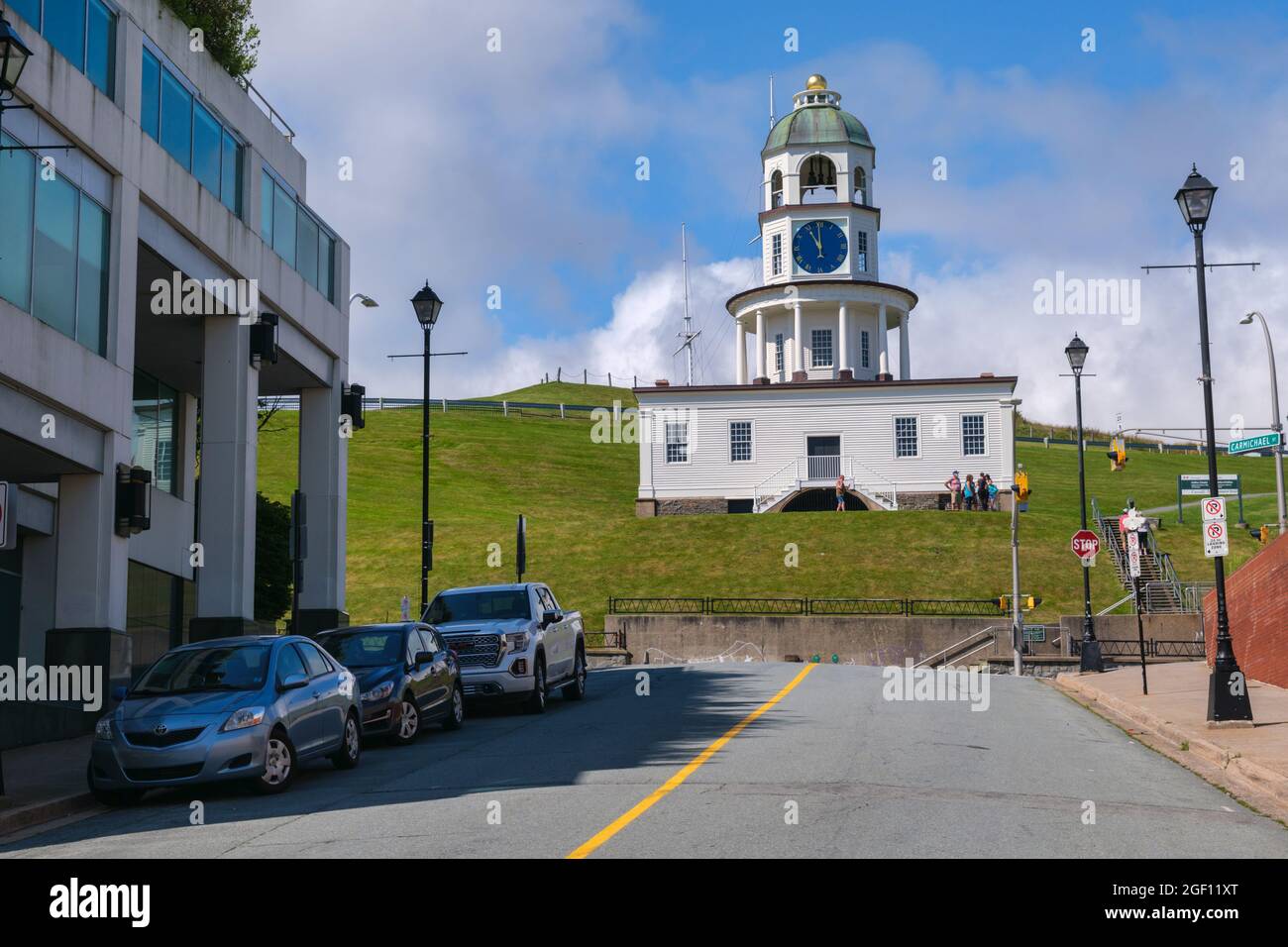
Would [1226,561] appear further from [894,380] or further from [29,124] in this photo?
[29,124]

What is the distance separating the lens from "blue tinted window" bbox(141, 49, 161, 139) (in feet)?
73.7

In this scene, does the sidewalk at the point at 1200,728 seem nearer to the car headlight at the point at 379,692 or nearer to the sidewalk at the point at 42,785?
the car headlight at the point at 379,692

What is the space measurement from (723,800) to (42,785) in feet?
24.1

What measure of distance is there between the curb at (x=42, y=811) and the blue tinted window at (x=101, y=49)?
1120 centimetres

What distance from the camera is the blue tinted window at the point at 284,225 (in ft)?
93.4

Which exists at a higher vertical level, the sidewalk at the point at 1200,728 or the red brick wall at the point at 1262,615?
the red brick wall at the point at 1262,615

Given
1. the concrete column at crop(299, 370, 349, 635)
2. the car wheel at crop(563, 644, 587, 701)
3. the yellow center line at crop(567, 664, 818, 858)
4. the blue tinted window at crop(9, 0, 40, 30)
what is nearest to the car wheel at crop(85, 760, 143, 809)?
the yellow center line at crop(567, 664, 818, 858)

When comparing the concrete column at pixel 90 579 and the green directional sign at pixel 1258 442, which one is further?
the green directional sign at pixel 1258 442

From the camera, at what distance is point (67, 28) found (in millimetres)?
19750

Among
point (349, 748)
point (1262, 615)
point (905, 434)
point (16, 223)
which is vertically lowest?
point (349, 748)

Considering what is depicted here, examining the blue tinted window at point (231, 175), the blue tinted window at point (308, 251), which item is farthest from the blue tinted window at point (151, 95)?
the blue tinted window at point (308, 251)

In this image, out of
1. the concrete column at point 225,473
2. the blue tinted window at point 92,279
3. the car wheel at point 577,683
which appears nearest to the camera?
the blue tinted window at point 92,279

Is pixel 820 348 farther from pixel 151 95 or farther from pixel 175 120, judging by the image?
pixel 151 95

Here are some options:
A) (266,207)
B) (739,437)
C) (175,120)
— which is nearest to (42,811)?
(175,120)
